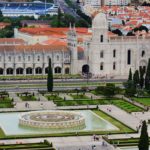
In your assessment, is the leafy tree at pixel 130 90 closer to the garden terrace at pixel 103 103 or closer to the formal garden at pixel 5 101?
the garden terrace at pixel 103 103

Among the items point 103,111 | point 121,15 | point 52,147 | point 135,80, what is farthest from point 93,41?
point 121,15

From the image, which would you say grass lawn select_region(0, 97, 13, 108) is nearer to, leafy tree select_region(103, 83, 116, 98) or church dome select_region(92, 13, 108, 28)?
leafy tree select_region(103, 83, 116, 98)

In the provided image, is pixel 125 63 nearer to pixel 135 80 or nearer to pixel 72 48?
pixel 72 48

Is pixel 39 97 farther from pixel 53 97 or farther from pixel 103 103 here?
pixel 103 103

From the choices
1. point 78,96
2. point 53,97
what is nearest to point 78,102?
point 78,96

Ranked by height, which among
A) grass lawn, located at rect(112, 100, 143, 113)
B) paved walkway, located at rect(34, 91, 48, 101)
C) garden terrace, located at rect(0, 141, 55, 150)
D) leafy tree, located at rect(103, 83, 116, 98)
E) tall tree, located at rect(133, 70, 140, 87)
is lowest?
grass lawn, located at rect(112, 100, 143, 113)

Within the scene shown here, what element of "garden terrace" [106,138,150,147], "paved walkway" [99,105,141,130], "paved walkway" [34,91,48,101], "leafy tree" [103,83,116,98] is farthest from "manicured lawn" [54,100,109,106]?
"garden terrace" [106,138,150,147]
